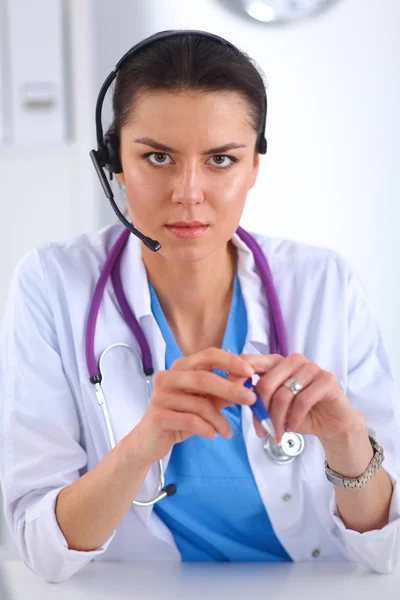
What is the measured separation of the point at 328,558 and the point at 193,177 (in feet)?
1.97

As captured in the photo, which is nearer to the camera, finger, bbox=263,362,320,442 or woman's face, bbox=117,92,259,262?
finger, bbox=263,362,320,442

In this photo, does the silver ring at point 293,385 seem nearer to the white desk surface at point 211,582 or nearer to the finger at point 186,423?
the finger at point 186,423

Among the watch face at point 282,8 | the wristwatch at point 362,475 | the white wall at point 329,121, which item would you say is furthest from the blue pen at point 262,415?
the watch face at point 282,8

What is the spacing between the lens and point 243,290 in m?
1.27

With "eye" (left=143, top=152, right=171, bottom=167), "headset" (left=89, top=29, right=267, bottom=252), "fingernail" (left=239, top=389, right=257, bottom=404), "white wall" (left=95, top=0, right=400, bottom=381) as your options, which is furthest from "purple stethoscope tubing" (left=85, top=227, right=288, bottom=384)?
"white wall" (left=95, top=0, right=400, bottom=381)

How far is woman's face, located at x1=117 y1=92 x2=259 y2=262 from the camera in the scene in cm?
107

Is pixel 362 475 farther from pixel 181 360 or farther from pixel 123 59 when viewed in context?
pixel 123 59

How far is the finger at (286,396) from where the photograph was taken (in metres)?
0.93

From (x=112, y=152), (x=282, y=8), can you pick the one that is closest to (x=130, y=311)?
(x=112, y=152)

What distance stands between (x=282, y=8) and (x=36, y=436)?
1472 millimetres

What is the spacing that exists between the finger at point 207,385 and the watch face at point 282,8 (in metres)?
1.47

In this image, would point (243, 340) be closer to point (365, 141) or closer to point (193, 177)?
point (193, 177)

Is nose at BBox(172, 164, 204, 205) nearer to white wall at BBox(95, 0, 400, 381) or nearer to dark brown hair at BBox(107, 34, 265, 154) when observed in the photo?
dark brown hair at BBox(107, 34, 265, 154)

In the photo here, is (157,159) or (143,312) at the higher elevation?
(157,159)
